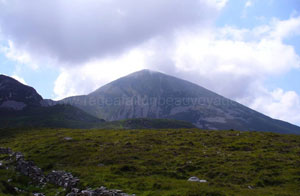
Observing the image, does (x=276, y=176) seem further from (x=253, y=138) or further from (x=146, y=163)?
(x=253, y=138)

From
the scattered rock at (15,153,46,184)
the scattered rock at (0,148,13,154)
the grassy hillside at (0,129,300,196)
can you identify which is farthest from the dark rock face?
the scattered rock at (0,148,13,154)

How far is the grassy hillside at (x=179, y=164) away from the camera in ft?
70.0

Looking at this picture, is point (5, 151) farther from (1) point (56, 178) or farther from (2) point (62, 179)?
(2) point (62, 179)

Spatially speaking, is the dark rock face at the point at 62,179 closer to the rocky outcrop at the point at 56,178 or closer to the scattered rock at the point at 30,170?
the rocky outcrop at the point at 56,178

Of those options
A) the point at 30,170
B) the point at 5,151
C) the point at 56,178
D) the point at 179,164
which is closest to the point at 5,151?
the point at 5,151

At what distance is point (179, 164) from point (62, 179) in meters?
14.8

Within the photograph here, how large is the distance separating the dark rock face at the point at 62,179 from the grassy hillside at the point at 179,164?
946 millimetres

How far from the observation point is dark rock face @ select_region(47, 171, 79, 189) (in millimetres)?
23656

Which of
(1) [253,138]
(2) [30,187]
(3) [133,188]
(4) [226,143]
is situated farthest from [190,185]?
(1) [253,138]

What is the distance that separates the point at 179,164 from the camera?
1187 inches

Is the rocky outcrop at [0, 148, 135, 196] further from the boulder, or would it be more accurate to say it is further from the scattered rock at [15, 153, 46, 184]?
the boulder

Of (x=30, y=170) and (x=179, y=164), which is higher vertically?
(x=179, y=164)

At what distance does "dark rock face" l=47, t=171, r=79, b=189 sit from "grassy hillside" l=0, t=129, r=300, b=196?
95cm

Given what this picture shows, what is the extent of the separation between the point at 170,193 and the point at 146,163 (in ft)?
40.5
